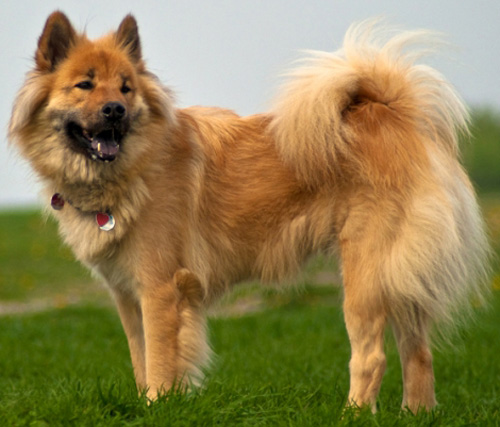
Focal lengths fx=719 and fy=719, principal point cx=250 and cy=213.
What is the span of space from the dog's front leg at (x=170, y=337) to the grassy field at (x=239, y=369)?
19 cm

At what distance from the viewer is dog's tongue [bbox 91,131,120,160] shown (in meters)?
4.24

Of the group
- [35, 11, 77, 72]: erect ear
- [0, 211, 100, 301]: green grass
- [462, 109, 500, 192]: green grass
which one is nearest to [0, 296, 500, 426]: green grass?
[35, 11, 77, 72]: erect ear

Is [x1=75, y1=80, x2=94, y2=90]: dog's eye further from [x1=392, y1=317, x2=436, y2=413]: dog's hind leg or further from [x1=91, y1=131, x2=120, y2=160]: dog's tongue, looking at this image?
[x1=392, y1=317, x2=436, y2=413]: dog's hind leg

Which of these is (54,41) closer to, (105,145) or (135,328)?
(105,145)

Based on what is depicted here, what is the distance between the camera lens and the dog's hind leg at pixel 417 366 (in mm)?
4535

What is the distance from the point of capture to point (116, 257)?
4371mm

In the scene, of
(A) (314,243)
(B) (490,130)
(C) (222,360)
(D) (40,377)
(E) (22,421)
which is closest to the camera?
(E) (22,421)

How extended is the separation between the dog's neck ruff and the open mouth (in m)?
0.35

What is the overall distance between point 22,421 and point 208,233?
5.30 feet

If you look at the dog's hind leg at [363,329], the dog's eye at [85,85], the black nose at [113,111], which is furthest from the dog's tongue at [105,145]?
the dog's hind leg at [363,329]

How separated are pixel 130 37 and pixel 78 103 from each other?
2.09 ft

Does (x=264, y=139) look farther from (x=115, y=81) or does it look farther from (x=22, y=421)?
(x=22, y=421)

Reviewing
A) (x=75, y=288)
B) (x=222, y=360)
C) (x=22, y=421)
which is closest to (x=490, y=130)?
(x=75, y=288)

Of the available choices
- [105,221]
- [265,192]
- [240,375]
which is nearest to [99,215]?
[105,221]
